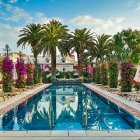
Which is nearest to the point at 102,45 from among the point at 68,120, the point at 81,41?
the point at 81,41

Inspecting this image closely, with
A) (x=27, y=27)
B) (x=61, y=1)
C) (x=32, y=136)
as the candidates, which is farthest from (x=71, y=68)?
(x=32, y=136)

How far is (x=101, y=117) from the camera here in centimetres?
1355

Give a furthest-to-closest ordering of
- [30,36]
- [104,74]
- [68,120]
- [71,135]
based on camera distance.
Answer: [30,36] → [104,74] → [68,120] → [71,135]

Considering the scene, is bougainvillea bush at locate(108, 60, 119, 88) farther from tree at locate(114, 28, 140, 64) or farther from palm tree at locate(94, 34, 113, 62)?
tree at locate(114, 28, 140, 64)

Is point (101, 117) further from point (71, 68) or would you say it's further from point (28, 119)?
point (71, 68)

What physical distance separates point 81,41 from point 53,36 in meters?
5.79

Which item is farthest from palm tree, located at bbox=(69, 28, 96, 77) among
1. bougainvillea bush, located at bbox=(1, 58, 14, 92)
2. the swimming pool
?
the swimming pool

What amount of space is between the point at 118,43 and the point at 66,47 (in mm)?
26449

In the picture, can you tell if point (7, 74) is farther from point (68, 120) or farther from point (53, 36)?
point (53, 36)

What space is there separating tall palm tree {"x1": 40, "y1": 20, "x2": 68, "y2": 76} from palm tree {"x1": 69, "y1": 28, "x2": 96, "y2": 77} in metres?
2.15

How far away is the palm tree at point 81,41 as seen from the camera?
50.2 meters

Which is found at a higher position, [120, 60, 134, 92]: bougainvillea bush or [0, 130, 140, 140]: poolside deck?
[120, 60, 134, 92]: bougainvillea bush

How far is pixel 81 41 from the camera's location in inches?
1972

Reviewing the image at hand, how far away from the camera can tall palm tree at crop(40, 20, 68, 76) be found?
1801 inches
